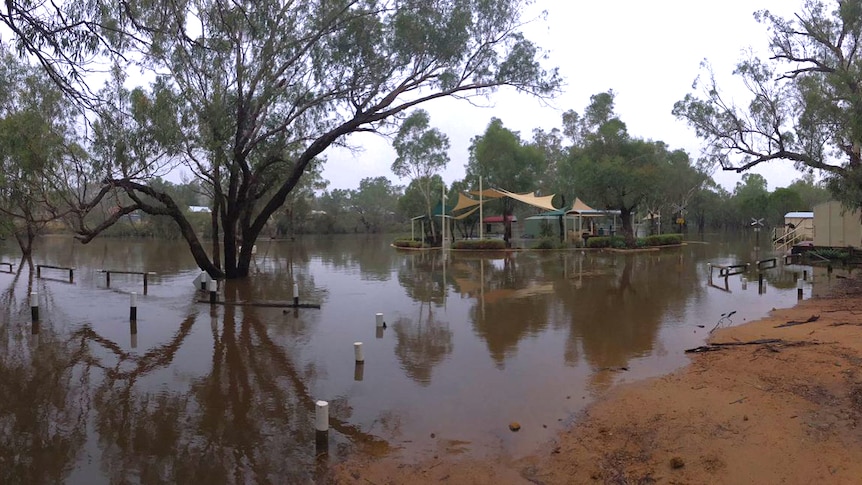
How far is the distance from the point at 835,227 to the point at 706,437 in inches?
904

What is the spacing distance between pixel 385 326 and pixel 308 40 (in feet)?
29.4

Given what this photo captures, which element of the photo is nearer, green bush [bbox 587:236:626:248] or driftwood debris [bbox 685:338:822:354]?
driftwood debris [bbox 685:338:822:354]

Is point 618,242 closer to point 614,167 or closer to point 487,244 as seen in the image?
point 614,167

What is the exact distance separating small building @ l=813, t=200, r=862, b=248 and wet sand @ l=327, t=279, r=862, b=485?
1858 cm

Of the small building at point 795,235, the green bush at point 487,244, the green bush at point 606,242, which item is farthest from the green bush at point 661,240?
the green bush at point 487,244

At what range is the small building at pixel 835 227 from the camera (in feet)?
70.1

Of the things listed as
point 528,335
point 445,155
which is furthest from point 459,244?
point 528,335

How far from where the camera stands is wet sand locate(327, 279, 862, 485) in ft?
14.1

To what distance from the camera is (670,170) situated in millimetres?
46531

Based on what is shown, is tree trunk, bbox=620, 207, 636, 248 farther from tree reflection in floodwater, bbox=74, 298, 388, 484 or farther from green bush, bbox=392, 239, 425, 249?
tree reflection in floodwater, bbox=74, 298, 388, 484

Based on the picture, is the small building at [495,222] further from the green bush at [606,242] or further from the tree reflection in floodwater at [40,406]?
the tree reflection in floodwater at [40,406]

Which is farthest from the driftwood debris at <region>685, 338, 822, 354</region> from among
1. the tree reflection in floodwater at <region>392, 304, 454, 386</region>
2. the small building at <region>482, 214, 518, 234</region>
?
the small building at <region>482, 214, 518, 234</region>

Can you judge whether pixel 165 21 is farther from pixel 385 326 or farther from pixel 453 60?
pixel 453 60

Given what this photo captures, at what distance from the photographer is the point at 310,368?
25.1 ft
